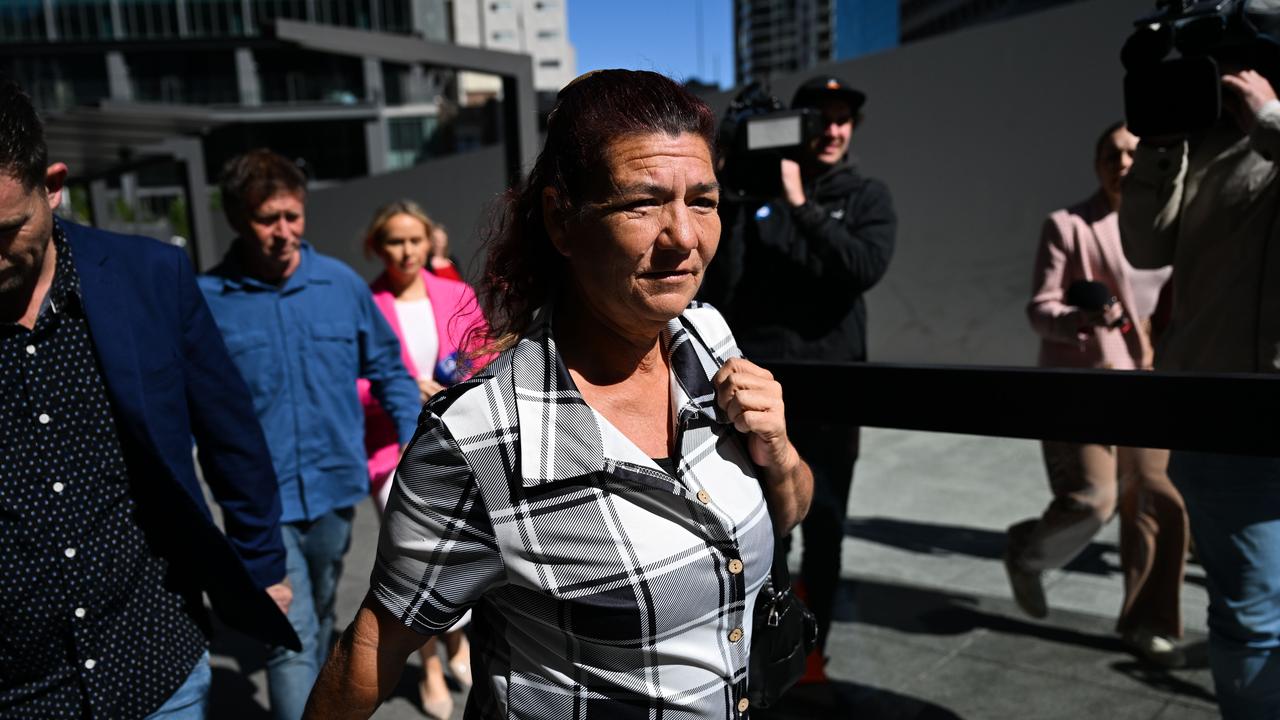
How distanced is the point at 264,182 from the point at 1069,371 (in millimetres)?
2671

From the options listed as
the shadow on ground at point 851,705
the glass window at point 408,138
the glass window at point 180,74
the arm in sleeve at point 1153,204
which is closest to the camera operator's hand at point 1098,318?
the arm in sleeve at point 1153,204

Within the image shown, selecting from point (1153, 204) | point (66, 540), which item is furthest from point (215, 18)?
point (1153, 204)

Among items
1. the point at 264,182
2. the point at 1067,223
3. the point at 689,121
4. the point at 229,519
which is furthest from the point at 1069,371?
the point at 264,182

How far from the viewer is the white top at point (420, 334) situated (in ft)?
14.2

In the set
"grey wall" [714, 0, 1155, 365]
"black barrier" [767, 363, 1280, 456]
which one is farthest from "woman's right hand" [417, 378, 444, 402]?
"grey wall" [714, 0, 1155, 365]

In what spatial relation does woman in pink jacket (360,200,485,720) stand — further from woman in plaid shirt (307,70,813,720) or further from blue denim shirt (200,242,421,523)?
woman in plaid shirt (307,70,813,720)

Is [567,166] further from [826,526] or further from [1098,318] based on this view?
[1098,318]

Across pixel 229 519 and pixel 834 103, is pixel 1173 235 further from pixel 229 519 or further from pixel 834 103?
pixel 229 519

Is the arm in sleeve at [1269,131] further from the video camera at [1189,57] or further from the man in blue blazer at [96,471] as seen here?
the man in blue blazer at [96,471]

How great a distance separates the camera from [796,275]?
11.5 ft

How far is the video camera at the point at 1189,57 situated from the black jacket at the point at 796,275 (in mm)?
1244

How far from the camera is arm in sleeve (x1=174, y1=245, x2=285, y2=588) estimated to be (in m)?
2.21

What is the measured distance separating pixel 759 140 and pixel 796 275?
1.94 feet

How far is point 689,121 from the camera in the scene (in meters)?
1.51
